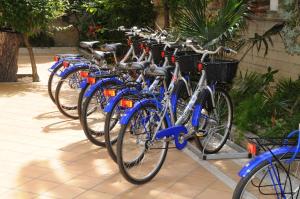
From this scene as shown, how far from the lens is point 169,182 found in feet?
15.5

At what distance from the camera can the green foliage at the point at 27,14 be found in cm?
904

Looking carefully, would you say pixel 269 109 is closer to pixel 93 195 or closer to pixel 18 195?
pixel 93 195

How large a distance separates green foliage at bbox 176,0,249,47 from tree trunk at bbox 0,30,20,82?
451cm

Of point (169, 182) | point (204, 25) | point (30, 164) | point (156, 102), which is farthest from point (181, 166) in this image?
point (204, 25)

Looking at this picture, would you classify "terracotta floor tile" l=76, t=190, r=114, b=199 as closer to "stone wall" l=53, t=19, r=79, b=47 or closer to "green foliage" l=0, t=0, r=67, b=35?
"green foliage" l=0, t=0, r=67, b=35

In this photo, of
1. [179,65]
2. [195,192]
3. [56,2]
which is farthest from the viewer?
[56,2]

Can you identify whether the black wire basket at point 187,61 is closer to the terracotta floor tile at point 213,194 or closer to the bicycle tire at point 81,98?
the bicycle tire at point 81,98

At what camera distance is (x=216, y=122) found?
218 inches

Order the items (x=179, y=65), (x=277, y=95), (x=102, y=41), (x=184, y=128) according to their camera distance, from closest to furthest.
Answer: (x=184, y=128) → (x=179, y=65) → (x=277, y=95) → (x=102, y=41)

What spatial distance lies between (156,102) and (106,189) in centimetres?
95

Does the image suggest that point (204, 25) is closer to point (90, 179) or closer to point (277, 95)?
point (277, 95)

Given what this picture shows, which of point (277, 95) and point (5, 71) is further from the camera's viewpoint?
point (5, 71)

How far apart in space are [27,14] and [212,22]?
170 inches

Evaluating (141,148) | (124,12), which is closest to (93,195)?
(141,148)
